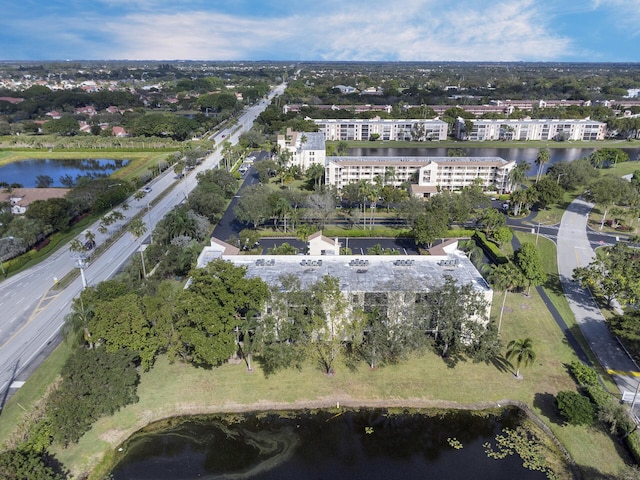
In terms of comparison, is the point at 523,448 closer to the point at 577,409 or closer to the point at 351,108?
the point at 577,409

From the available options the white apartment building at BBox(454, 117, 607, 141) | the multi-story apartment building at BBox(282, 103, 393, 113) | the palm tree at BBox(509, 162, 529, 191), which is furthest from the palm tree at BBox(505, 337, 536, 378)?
the multi-story apartment building at BBox(282, 103, 393, 113)

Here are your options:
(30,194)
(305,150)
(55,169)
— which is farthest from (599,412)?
(55,169)

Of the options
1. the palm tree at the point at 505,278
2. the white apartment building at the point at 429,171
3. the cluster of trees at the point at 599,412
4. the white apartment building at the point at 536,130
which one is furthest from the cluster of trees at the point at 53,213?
the white apartment building at the point at 536,130

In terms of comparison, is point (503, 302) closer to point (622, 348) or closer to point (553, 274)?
point (622, 348)

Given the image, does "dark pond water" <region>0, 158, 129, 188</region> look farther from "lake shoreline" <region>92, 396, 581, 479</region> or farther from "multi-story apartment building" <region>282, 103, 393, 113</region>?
"lake shoreline" <region>92, 396, 581, 479</region>

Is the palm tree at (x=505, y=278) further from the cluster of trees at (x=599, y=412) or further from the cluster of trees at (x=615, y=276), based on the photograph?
the cluster of trees at (x=599, y=412)

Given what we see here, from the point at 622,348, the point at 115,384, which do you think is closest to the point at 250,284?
the point at 115,384
